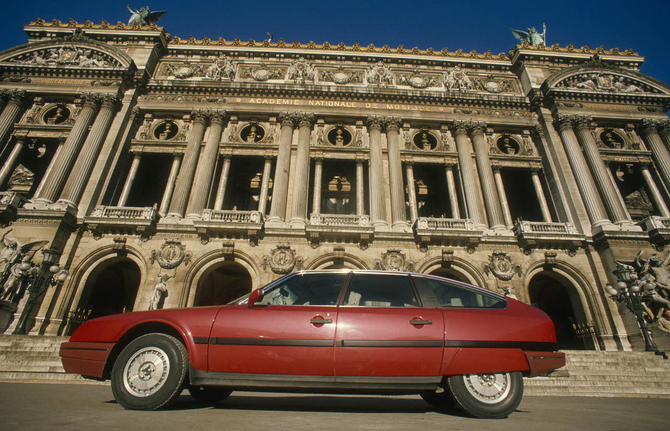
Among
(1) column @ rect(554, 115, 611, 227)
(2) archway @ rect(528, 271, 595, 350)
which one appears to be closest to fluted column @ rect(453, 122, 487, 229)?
(2) archway @ rect(528, 271, 595, 350)

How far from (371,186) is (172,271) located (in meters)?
11.0

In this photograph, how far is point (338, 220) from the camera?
641 inches

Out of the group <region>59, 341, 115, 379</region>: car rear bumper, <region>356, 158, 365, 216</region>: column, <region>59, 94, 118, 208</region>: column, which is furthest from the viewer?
<region>356, 158, 365, 216</region>: column

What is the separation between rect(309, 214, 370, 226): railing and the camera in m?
16.0

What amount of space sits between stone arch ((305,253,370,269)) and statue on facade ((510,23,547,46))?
2271cm

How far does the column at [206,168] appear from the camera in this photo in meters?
16.8

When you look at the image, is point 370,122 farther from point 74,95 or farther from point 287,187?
point 74,95

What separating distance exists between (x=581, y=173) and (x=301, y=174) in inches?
621

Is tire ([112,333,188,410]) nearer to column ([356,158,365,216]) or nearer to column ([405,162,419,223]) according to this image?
column ([356,158,365,216])

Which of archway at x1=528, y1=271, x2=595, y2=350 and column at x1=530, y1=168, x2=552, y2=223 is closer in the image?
archway at x1=528, y1=271, x2=595, y2=350

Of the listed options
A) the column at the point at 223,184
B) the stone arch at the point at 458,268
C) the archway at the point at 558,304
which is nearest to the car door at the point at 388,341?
the stone arch at the point at 458,268

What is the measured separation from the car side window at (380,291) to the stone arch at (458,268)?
11.6 m

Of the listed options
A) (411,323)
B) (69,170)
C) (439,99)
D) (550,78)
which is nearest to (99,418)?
(411,323)

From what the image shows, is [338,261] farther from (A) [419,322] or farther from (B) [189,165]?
(A) [419,322]
